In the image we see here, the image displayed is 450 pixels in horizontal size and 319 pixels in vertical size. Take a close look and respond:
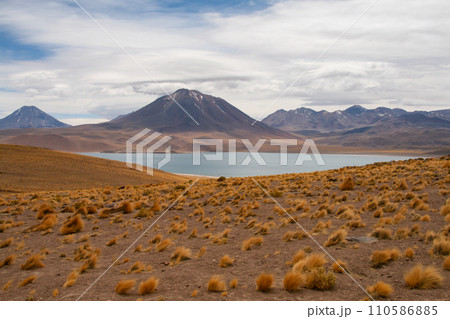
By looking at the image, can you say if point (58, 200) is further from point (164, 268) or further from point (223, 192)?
→ point (164, 268)

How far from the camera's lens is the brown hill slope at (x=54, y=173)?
39.4 meters

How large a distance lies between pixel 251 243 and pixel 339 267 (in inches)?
133

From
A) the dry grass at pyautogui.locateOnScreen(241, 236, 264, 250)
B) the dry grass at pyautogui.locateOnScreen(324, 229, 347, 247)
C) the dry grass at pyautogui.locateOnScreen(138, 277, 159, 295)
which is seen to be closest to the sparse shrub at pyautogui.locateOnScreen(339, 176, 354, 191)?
the dry grass at pyautogui.locateOnScreen(324, 229, 347, 247)

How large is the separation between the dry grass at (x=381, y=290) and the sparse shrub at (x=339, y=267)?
3.88 feet

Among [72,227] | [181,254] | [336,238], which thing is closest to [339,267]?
[336,238]

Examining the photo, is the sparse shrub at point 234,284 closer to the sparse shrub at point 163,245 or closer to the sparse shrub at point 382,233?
the sparse shrub at point 163,245

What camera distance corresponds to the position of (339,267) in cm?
781

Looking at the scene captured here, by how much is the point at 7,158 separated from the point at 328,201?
46.7m

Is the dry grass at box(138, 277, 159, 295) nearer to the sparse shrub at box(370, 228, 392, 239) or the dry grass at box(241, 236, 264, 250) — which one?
the dry grass at box(241, 236, 264, 250)

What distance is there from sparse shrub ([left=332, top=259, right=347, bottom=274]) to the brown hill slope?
33.9 metres

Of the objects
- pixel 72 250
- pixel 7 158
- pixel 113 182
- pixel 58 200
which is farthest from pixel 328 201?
pixel 7 158

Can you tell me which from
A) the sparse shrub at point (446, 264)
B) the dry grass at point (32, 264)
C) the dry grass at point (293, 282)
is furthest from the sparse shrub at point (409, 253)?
the dry grass at point (32, 264)

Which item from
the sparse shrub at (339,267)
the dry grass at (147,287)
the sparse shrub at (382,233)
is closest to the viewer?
the dry grass at (147,287)

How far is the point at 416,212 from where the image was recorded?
13047 mm
